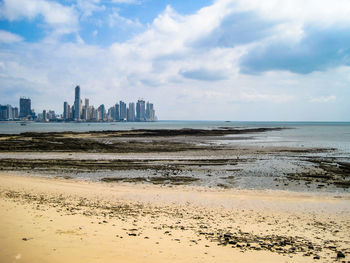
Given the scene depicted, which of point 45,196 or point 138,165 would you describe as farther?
point 138,165

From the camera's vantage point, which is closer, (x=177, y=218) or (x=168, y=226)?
(x=168, y=226)

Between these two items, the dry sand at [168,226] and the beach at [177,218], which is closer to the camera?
the dry sand at [168,226]

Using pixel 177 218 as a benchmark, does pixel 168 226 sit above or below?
above

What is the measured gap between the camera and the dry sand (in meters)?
6.70

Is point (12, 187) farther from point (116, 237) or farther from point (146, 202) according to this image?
point (116, 237)

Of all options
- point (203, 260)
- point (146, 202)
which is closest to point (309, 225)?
point (203, 260)

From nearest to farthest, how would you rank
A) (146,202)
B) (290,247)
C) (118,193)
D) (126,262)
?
(126,262) < (290,247) < (146,202) < (118,193)

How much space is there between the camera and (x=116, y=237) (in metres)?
7.75

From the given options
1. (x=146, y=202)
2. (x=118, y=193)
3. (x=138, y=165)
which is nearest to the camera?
(x=146, y=202)

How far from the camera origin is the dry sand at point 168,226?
6703 millimetres

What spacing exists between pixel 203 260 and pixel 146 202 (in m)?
6.86

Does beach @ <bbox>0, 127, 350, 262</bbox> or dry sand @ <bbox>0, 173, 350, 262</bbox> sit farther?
beach @ <bbox>0, 127, 350, 262</bbox>

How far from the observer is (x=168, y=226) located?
912 cm

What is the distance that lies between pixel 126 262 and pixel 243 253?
297 centimetres
